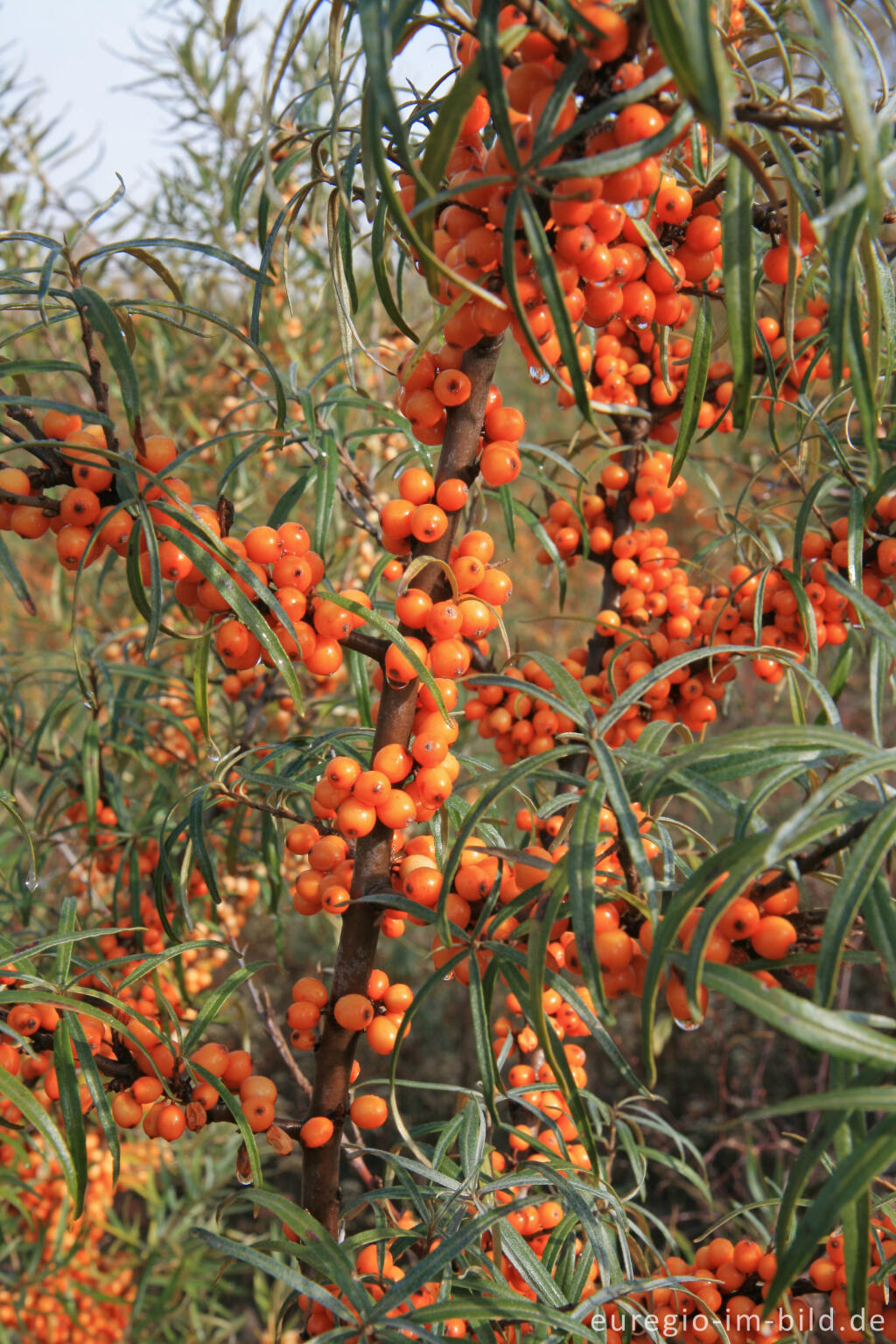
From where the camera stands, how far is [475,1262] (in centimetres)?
65

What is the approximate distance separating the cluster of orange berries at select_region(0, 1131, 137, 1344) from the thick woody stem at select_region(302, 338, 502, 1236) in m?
0.91

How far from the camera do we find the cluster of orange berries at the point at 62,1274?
1412 mm

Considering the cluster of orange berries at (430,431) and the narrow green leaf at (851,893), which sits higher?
the cluster of orange berries at (430,431)

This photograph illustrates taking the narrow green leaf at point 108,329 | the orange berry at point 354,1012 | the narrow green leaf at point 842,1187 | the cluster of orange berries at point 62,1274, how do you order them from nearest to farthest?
the narrow green leaf at point 842,1187, the narrow green leaf at point 108,329, the orange berry at point 354,1012, the cluster of orange berries at point 62,1274

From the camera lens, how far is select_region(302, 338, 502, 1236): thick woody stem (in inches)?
23.6

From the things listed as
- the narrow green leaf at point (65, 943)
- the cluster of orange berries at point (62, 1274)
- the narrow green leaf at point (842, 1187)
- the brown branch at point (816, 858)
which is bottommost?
the cluster of orange berries at point (62, 1274)

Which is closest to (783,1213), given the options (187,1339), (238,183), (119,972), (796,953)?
(796,953)

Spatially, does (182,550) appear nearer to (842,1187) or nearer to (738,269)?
(738,269)

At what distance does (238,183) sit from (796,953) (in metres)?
0.73

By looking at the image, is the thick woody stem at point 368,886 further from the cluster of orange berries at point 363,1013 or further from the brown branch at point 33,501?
the brown branch at point 33,501

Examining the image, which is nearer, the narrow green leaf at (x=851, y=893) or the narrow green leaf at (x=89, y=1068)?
the narrow green leaf at (x=851, y=893)

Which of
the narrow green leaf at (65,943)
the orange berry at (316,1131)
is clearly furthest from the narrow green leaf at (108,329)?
the orange berry at (316,1131)

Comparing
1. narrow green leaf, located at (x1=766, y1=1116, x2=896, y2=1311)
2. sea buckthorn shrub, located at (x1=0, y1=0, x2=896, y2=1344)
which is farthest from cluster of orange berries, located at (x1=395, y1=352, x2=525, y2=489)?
narrow green leaf, located at (x1=766, y1=1116, x2=896, y2=1311)

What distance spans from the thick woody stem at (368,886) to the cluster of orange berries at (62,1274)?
91 cm
